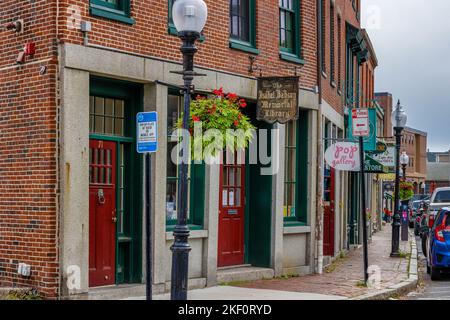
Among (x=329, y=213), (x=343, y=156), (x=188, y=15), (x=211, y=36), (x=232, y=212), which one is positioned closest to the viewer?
(x=188, y=15)

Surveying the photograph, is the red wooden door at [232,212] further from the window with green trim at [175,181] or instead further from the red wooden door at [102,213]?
the red wooden door at [102,213]

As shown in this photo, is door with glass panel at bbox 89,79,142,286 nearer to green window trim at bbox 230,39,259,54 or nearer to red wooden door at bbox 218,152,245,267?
Result: red wooden door at bbox 218,152,245,267

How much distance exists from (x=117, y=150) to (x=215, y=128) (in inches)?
69.2

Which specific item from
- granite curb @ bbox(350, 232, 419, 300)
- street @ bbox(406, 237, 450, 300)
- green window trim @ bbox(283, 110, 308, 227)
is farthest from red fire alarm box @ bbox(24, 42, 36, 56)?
street @ bbox(406, 237, 450, 300)

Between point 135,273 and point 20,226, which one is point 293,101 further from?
point 20,226

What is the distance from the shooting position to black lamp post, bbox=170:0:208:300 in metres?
9.23

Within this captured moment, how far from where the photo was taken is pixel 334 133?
69.5 feet

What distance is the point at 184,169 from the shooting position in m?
9.23

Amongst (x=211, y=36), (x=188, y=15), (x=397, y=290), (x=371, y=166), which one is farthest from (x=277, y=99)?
(x=371, y=166)

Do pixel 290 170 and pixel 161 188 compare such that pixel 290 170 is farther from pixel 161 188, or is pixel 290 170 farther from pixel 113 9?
pixel 113 9

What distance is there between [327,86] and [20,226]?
9.98m

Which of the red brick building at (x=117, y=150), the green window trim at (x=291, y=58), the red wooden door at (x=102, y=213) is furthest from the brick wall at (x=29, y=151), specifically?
the green window trim at (x=291, y=58)

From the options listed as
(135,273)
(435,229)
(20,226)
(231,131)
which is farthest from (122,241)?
(435,229)

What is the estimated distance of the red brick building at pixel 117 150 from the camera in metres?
10.9
